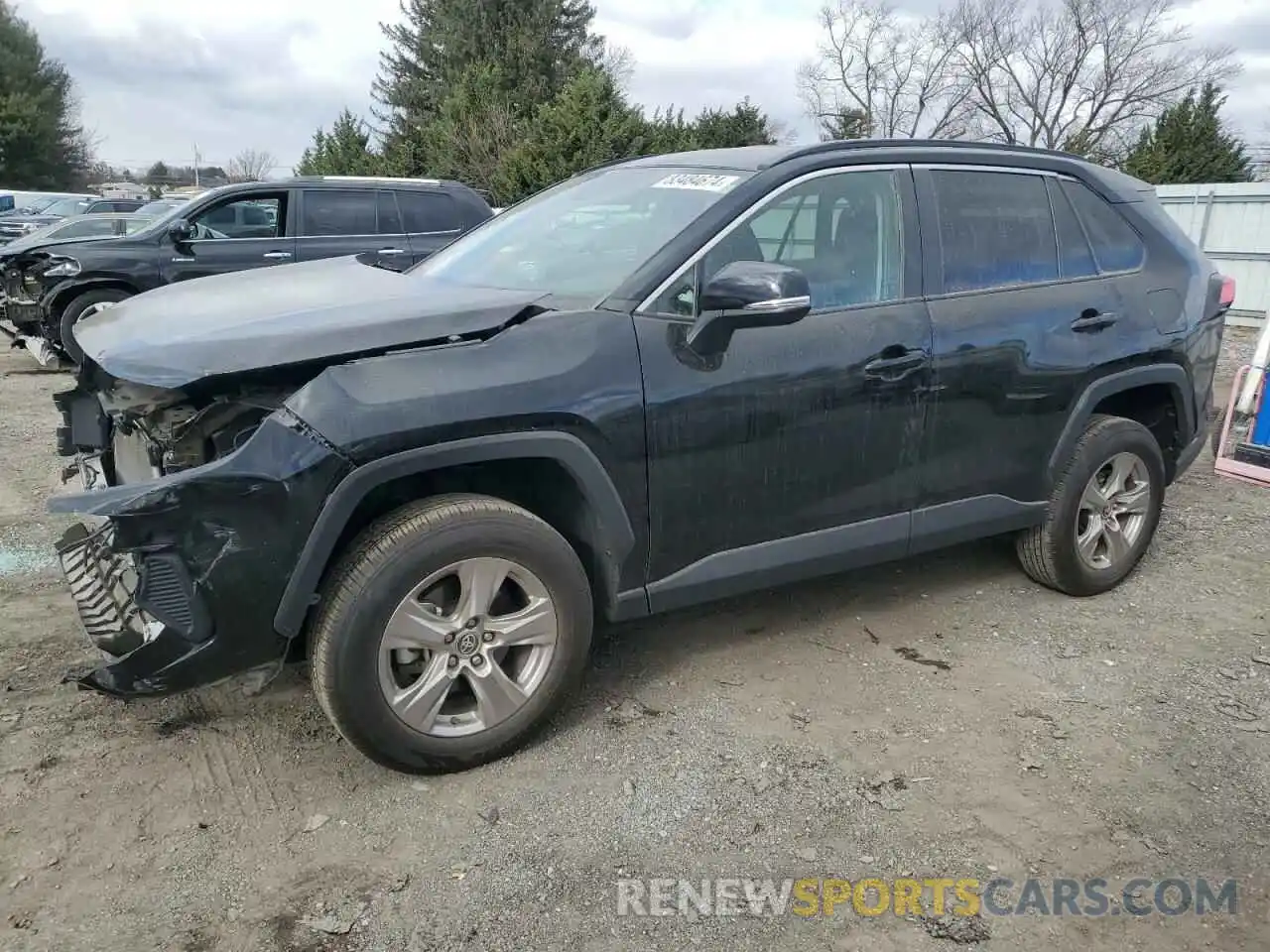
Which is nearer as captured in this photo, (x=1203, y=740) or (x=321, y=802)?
(x=321, y=802)

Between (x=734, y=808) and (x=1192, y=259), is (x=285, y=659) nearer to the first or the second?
(x=734, y=808)

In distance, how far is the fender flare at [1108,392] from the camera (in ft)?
13.2

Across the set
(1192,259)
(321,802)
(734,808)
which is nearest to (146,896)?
(321,802)

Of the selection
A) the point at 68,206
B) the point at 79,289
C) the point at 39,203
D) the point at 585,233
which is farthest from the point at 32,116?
the point at 585,233

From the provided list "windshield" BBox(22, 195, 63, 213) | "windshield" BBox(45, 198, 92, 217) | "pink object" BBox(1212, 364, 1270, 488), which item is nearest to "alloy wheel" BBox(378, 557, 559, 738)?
"pink object" BBox(1212, 364, 1270, 488)

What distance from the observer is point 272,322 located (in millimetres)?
2881

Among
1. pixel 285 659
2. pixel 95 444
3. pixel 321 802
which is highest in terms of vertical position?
pixel 95 444

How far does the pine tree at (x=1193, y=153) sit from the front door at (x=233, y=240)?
828 inches

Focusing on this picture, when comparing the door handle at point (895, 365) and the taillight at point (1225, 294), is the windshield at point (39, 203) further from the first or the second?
the taillight at point (1225, 294)

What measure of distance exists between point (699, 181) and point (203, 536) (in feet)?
6.71

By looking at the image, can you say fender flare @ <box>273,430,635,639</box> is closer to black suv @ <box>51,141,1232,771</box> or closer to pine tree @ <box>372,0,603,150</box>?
black suv @ <box>51,141,1232,771</box>

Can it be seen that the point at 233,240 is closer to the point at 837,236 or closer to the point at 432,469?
the point at 837,236

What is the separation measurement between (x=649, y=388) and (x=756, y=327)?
0.41 m

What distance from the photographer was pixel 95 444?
11.2 ft
